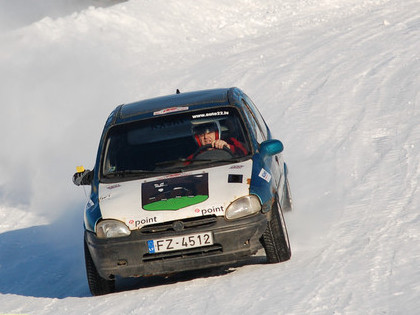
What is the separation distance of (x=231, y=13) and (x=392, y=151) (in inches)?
435

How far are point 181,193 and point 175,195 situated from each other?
0.05 meters

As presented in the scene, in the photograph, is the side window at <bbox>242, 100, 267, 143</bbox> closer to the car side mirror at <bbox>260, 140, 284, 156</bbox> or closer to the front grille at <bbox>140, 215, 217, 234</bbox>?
the car side mirror at <bbox>260, 140, 284, 156</bbox>

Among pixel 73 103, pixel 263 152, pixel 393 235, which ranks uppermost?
pixel 263 152

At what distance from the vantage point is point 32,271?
31.2ft

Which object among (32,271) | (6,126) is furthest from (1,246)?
(6,126)

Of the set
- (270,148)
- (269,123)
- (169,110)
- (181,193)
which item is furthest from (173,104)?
(269,123)

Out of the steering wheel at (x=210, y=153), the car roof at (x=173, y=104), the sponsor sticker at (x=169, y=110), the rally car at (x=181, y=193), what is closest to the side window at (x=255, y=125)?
the rally car at (x=181, y=193)

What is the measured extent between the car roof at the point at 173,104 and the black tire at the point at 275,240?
1.54 meters

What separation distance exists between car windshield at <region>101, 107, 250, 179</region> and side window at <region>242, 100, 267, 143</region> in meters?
0.24

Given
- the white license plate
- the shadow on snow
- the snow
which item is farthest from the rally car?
the shadow on snow

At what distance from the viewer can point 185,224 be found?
7219 mm

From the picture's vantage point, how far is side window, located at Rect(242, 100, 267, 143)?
28.6 ft

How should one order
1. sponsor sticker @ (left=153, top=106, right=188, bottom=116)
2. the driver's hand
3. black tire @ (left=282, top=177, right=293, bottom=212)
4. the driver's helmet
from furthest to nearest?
black tire @ (left=282, top=177, right=293, bottom=212) → sponsor sticker @ (left=153, top=106, right=188, bottom=116) → the driver's helmet → the driver's hand

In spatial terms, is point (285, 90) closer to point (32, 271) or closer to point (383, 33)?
point (383, 33)
